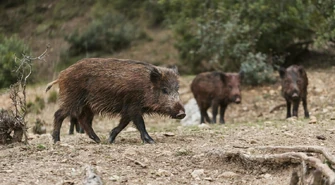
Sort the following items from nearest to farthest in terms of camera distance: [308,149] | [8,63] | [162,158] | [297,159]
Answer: [297,159], [308,149], [162,158], [8,63]

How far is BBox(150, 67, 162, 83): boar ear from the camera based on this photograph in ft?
26.9

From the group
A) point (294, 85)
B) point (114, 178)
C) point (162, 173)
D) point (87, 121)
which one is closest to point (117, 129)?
point (87, 121)

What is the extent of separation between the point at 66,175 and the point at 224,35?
12.2 m

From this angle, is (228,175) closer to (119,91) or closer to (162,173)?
(162,173)

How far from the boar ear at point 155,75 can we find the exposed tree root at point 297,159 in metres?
1.95

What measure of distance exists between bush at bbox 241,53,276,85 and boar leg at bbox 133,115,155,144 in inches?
348

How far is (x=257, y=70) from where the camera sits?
16.7m

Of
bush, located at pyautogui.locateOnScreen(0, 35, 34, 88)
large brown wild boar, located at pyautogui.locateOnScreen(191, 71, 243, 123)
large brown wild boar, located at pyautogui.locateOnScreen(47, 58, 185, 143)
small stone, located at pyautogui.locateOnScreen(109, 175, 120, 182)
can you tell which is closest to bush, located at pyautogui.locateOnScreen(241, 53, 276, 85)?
large brown wild boar, located at pyautogui.locateOnScreen(191, 71, 243, 123)

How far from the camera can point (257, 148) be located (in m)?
6.61

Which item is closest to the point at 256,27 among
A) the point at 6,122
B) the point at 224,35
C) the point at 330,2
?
the point at 224,35

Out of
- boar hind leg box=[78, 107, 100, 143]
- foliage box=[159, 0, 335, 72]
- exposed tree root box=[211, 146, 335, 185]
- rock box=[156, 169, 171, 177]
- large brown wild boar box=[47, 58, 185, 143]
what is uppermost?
foliage box=[159, 0, 335, 72]

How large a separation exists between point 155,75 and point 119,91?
0.53 m

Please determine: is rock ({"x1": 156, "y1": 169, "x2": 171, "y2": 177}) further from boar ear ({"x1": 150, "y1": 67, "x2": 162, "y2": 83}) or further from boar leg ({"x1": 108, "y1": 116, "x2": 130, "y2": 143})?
boar ear ({"x1": 150, "y1": 67, "x2": 162, "y2": 83})

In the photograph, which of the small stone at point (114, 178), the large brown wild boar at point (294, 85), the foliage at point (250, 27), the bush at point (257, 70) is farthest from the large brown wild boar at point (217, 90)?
the small stone at point (114, 178)
